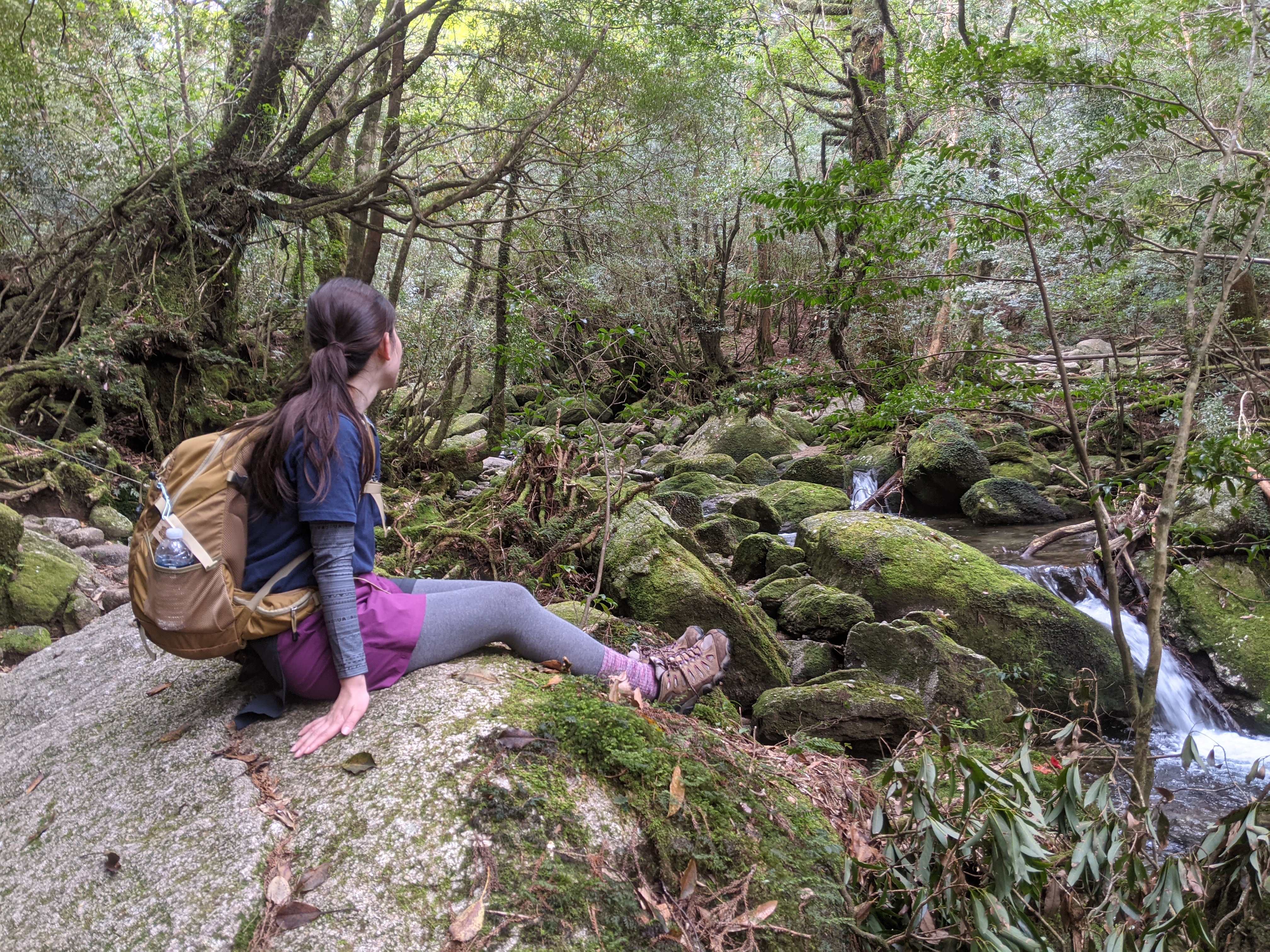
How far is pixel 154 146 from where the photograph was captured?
27.1ft

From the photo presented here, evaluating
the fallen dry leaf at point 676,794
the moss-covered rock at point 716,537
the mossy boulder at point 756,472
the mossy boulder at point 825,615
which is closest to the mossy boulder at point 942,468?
the mossy boulder at point 756,472

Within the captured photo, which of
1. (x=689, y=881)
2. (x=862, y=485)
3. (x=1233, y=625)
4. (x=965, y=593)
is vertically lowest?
(x=862, y=485)

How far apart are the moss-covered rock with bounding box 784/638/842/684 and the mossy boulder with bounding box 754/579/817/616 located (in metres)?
0.47

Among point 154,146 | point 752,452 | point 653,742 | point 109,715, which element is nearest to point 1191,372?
point 653,742

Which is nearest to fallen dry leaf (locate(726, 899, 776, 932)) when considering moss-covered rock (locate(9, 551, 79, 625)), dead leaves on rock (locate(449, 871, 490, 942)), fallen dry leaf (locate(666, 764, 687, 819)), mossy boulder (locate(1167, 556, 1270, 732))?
fallen dry leaf (locate(666, 764, 687, 819))

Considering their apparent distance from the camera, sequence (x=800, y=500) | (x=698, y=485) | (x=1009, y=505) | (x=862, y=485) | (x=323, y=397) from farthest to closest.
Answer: (x=862, y=485) → (x=698, y=485) → (x=800, y=500) → (x=1009, y=505) → (x=323, y=397)

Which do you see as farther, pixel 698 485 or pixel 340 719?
pixel 698 485

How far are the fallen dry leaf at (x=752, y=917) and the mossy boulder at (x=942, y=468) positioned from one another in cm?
759

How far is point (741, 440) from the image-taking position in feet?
37.7

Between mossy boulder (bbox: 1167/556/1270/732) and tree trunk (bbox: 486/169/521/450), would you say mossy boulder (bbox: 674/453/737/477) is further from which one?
mossy boulder (bbox: 1167/556/1270/732)

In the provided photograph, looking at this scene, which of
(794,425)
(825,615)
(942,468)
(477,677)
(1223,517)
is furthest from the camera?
(794,425)

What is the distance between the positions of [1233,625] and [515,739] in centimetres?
573

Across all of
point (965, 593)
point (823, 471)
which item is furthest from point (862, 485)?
point (965, 593)

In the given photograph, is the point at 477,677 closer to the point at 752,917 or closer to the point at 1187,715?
the point at 752,917
